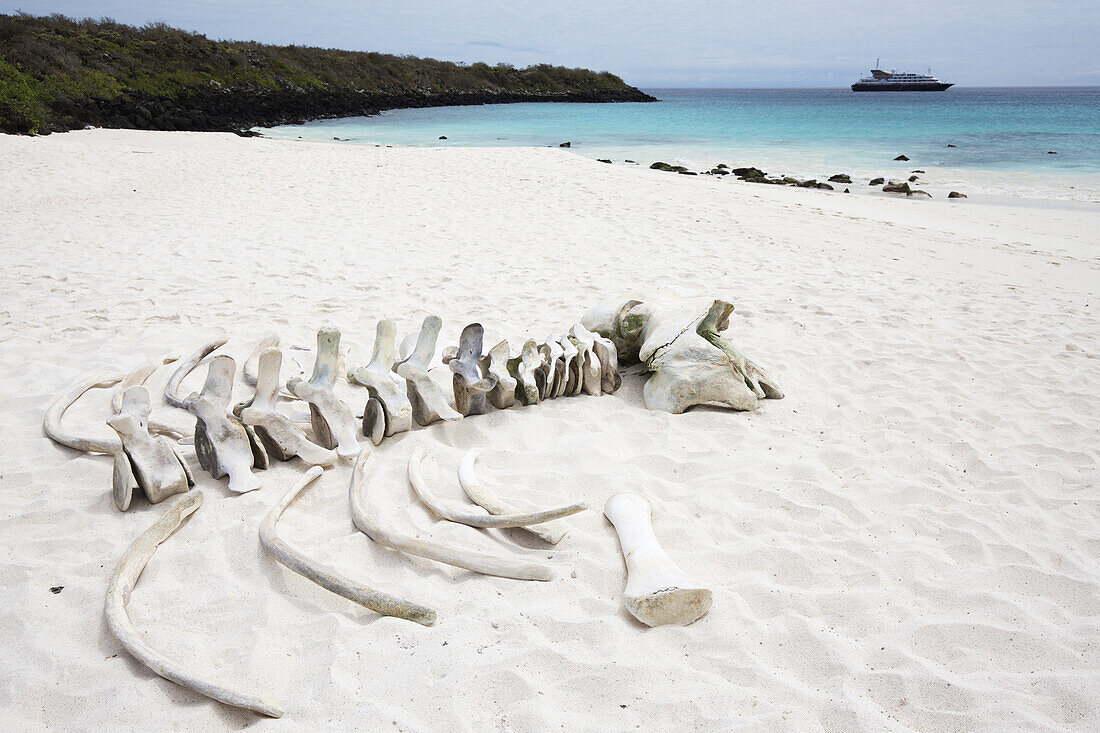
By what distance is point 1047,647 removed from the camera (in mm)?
2070

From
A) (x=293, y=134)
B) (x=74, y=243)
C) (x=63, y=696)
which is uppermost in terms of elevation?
(x=293, y=134)

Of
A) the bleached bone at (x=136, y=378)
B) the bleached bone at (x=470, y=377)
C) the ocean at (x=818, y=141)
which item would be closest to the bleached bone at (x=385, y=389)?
the bleached bone at (x=470, y=377)

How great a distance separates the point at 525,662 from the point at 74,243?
7275mm

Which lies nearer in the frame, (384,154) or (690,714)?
(690,714)

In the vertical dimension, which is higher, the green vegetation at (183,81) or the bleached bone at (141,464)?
the green vegetation at (183,81)

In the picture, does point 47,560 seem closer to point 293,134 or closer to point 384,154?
point 384,154

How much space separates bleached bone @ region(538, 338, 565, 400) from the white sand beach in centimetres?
8

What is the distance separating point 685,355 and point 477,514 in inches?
66.4

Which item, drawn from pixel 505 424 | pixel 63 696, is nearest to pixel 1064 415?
pixel 505 424

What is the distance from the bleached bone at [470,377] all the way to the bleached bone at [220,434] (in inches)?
40.6

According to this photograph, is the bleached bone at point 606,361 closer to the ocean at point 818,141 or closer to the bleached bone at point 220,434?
the bleached bone at point 220,434

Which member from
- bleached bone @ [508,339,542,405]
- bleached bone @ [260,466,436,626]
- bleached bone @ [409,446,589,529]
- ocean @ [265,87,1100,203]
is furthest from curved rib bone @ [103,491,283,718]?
ocean @ [265,87,1100,203]

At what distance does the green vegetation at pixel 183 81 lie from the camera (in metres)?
21.1

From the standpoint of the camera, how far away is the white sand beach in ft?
6.12
